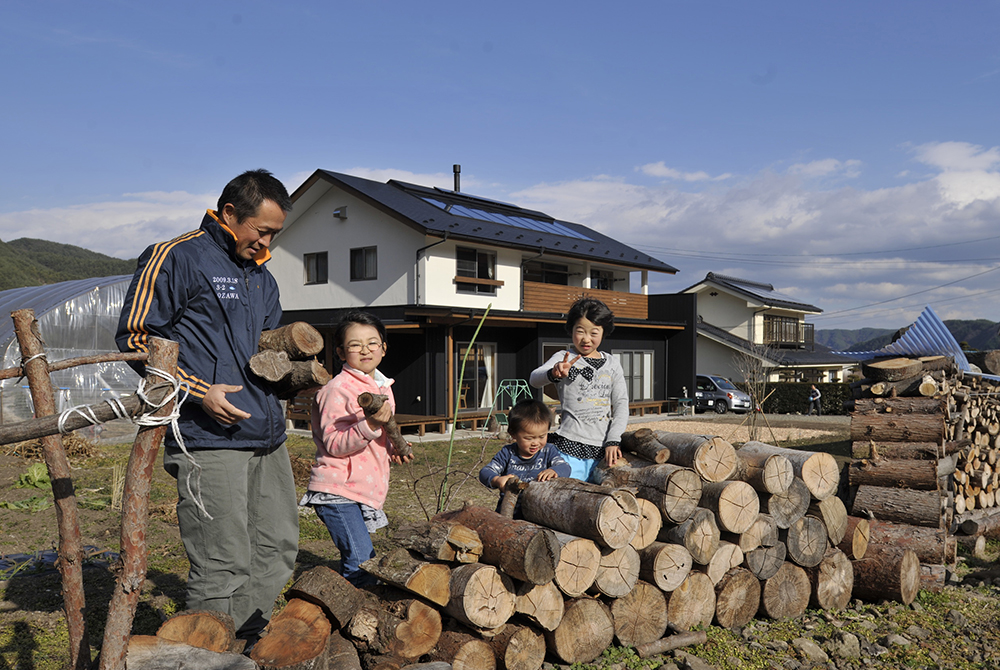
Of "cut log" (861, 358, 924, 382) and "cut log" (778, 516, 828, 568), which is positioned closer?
"cut log" (778, 516, 828, 568)

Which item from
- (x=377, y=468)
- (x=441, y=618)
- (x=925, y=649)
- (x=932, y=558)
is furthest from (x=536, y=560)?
(x=932, y=558)

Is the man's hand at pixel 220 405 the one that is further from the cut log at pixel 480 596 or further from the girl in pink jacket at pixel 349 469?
the cut log at pixel 480 596

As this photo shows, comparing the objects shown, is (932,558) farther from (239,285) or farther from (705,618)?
(239,285)

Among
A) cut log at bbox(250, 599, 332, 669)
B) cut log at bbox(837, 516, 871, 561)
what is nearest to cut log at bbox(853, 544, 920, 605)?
cut log at bbox(837, 516, 871, 561)

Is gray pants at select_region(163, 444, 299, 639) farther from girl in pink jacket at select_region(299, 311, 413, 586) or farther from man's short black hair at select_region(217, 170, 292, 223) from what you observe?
man's short black hair at select_region(217, 170, 292, 223)

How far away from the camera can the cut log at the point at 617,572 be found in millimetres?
3395

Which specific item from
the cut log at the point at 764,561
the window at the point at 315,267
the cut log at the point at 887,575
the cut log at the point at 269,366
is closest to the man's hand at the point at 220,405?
the cut log at the point at 269,366

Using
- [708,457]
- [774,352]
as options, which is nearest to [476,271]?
[708,457]

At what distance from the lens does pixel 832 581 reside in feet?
14.5

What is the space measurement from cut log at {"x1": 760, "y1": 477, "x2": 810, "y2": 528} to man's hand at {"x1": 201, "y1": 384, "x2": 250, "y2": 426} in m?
3.32

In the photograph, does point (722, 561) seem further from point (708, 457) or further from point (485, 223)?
point (485, 223)

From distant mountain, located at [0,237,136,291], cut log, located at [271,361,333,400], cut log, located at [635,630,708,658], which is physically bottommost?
cut log, located at [635,630,708,658]

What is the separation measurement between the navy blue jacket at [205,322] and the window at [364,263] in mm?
14837

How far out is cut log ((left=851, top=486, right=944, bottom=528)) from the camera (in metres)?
5.06
